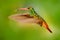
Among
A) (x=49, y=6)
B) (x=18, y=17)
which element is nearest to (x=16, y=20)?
(x=18, y=17)

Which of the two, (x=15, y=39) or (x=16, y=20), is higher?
(x=16, y=20)

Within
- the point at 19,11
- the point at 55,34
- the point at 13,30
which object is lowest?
the point at 55,34

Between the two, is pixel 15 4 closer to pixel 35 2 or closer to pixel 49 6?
pixel 35 2

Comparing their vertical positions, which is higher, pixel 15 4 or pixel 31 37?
pixel 15 4

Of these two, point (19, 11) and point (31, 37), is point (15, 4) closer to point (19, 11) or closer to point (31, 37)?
point (19, 11)

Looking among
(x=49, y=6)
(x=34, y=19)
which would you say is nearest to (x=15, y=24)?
(x=34, y=19)
